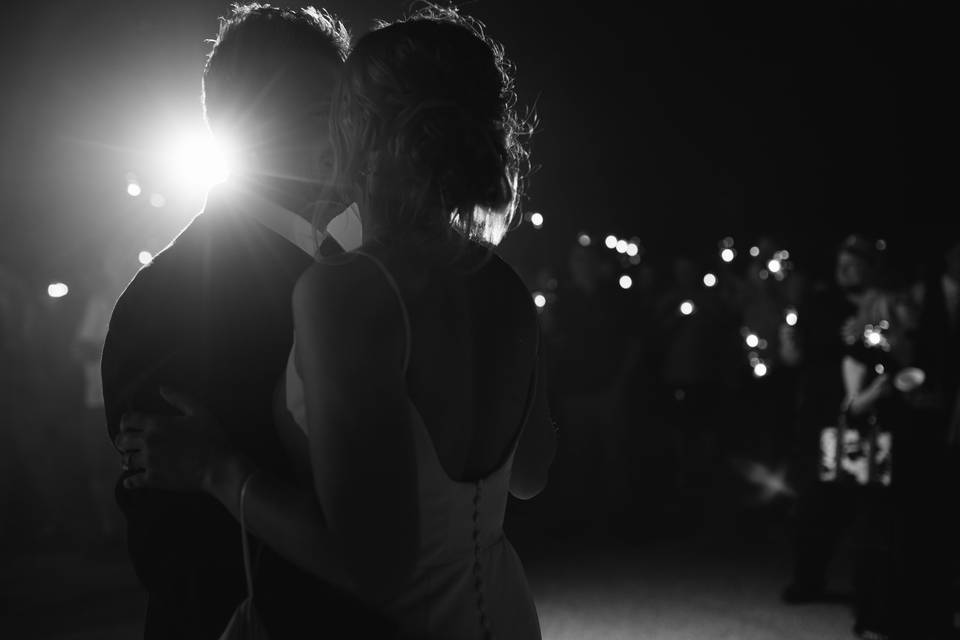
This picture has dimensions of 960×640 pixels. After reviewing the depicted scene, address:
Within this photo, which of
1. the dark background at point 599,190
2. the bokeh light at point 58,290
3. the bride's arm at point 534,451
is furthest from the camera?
the bokeh light at point 58,290

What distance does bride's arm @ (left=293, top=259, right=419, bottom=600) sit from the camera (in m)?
0.97

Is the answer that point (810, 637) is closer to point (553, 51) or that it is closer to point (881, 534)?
point (881, 534)

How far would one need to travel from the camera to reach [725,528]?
6434 millimetres

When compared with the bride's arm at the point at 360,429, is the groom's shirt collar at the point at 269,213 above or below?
above

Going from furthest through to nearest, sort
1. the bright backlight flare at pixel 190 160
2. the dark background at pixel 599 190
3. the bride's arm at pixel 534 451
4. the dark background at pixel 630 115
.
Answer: the bright backlight flare at pixel 190 160
the dark background at pixel 630 115
the dark background at pixel 599 190
the bride's arm at pixel 534 451

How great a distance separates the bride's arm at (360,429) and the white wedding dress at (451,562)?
102 mm

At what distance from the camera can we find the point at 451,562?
1.20m

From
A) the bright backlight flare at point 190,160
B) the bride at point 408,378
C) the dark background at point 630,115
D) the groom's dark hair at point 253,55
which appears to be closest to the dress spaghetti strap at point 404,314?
the bride at point 408,378

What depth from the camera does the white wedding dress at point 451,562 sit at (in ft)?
3.76

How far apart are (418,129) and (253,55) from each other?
62 centimetres

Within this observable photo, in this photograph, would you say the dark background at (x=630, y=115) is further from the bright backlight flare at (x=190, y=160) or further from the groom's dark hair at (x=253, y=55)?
the groom's dark hair at (x=253, y=55)

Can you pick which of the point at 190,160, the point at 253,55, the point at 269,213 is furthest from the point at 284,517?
the point at 190,160

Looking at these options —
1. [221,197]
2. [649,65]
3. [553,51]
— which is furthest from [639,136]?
[221,197]

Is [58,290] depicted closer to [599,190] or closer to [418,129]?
[418,129]
